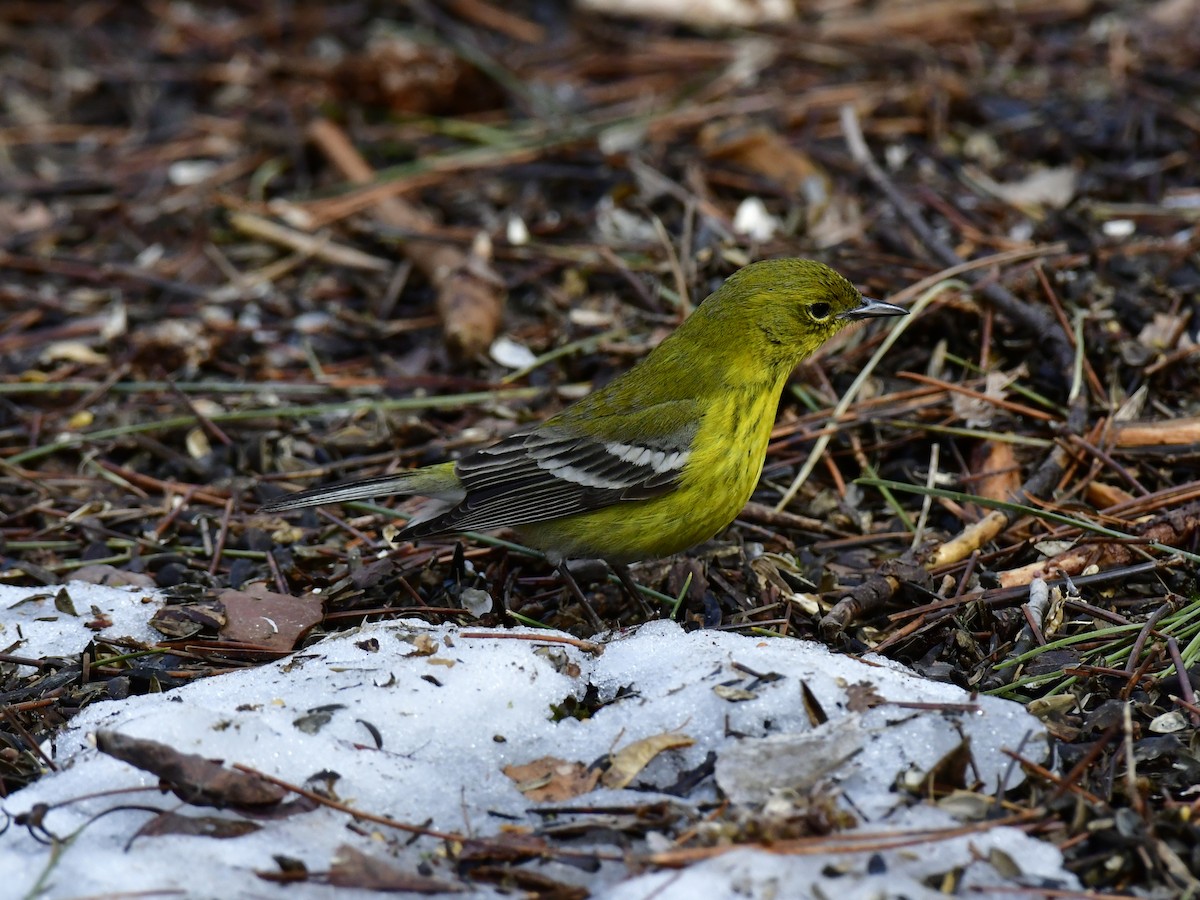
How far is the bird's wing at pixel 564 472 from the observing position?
15.4 ft

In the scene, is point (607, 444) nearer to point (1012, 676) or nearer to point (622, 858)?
point (1012, 676)

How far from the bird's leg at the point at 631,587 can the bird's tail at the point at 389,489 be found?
0.67 metres

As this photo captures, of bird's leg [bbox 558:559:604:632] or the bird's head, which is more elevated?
the bird's head

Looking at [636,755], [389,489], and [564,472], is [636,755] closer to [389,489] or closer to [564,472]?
[564,472]

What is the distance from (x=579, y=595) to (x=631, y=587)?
0.77ft

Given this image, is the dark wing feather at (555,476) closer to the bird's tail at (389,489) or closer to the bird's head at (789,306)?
the bird's tail at (389,489)

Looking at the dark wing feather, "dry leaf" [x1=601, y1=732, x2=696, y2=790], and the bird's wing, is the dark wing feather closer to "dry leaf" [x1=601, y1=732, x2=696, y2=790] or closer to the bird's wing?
the bird's wing

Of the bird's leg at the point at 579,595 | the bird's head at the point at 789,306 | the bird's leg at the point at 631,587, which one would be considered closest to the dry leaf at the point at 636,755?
the bird's leg at the point at 579,595

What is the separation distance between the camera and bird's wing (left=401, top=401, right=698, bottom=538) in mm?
4680

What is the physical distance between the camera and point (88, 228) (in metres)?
7.85

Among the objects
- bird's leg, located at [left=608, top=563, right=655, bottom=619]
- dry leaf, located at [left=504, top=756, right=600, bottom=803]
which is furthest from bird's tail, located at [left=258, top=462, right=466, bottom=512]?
dry leaf, located at [left=504, top=756, right=600, bottom=803]

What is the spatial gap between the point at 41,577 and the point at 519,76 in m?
5.01

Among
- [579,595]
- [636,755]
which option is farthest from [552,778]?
[579,595]

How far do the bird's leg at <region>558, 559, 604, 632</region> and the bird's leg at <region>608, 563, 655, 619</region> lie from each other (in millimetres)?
159
